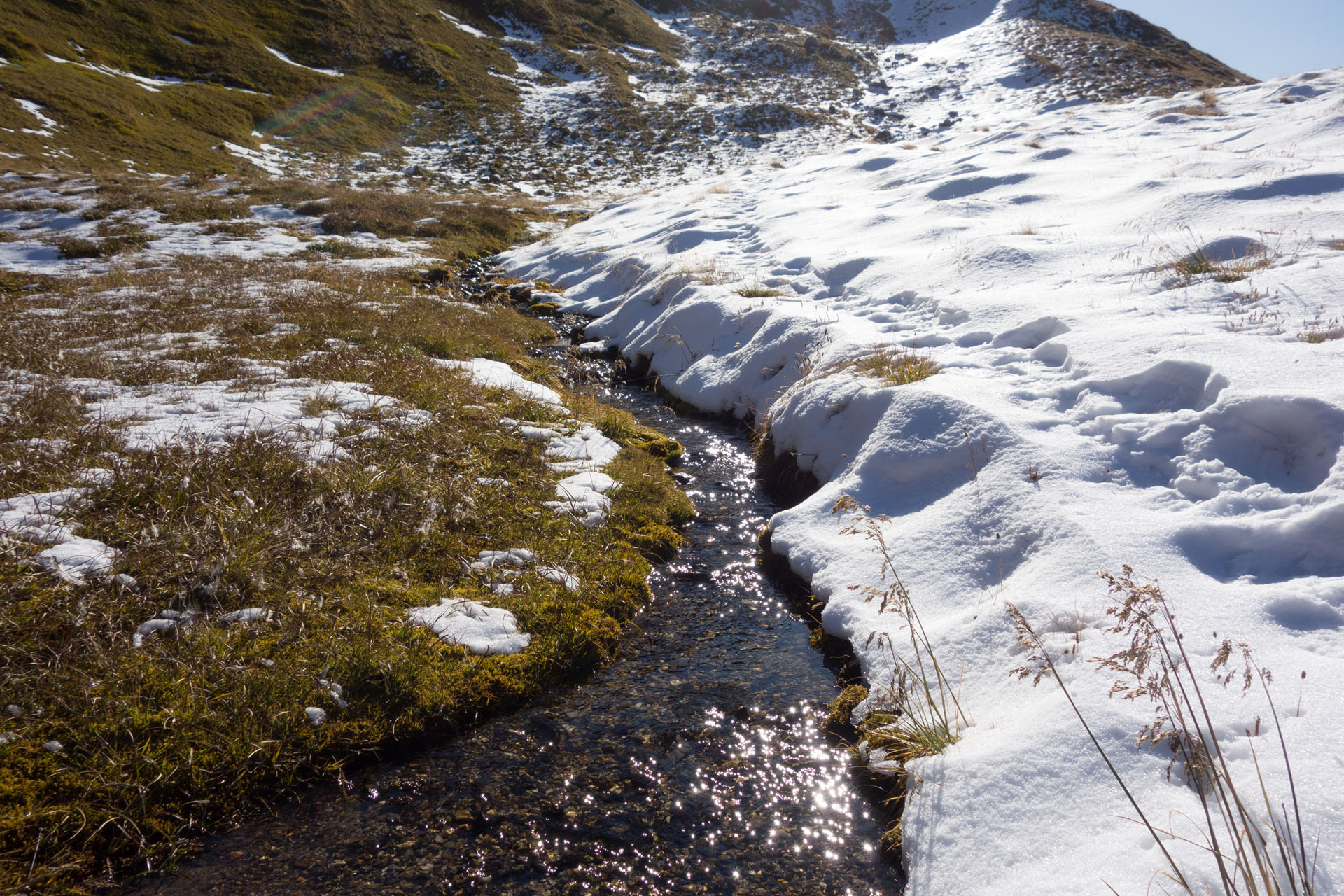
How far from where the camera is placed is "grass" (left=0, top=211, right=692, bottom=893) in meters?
3.42

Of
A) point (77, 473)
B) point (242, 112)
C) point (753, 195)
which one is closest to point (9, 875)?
point (77, 473)

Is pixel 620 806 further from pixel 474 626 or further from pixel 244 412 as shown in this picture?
pixel 244 412

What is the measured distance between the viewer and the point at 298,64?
168 feet

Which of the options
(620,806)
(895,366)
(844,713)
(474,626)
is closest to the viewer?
(620,806)

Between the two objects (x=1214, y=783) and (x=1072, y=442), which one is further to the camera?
(x=1072, y=442)

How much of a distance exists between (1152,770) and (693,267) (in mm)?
12632

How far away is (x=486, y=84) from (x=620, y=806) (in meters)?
66.7

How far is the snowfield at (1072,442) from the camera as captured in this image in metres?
3.05

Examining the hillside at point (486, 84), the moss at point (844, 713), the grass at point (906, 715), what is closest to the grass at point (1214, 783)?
the grass at point (906, 715)

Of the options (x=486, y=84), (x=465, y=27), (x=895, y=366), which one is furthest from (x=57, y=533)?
(x=465, y=27)

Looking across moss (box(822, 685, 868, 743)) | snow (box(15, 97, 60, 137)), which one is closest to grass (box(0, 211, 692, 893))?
moss (box(822, 685, 868, 743))

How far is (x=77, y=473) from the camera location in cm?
562

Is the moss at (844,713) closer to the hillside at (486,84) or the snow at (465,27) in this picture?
the hillside at (486,84)

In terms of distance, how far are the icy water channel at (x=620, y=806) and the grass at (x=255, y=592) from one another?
32cm
